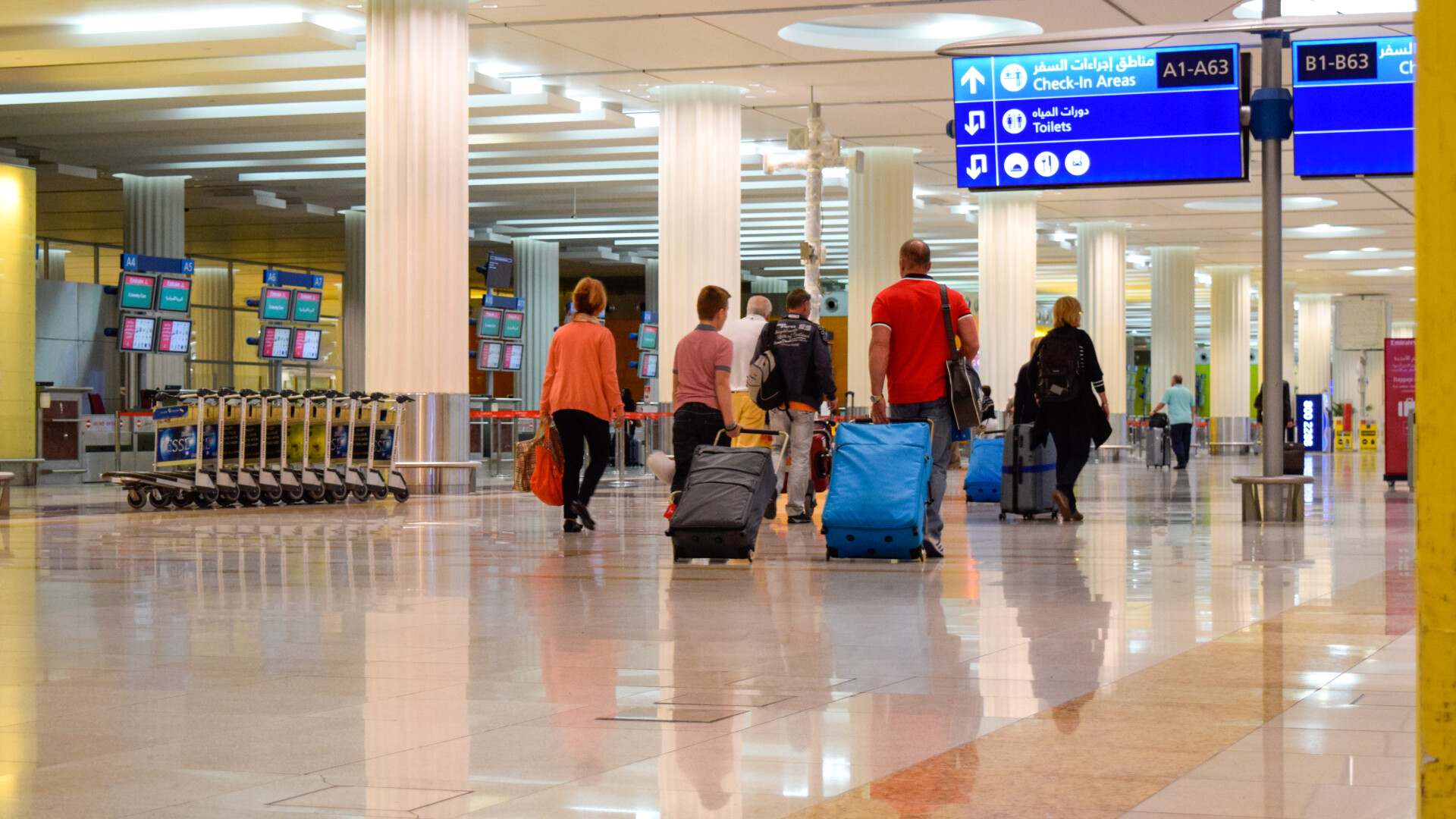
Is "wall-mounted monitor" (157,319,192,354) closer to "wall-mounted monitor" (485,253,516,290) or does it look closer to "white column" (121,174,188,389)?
"white column" (121,174,188,389)

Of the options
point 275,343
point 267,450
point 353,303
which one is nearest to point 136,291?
point 275,343

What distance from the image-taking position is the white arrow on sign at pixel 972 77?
1394 centimetres

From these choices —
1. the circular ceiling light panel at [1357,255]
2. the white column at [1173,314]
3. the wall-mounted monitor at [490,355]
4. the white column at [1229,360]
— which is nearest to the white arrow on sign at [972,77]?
the wall-mounted monitor at [490,355]

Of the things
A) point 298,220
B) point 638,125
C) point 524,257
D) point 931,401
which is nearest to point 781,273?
point 524,257

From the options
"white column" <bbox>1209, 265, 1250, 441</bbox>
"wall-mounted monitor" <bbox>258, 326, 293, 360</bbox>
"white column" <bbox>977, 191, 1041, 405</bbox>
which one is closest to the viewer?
"wall-mounted monitor" <bbox>258, 326, 293, 360</bbox>

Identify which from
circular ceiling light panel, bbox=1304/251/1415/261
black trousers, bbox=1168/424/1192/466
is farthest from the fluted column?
circular ceiling light panel, bbox=1304/251/1415/261

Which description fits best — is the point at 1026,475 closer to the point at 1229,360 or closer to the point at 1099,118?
the point at 1099,118

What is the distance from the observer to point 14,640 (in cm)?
515

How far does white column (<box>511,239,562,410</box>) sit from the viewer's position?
37.1 metres

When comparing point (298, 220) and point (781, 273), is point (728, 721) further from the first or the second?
point (781, 273)

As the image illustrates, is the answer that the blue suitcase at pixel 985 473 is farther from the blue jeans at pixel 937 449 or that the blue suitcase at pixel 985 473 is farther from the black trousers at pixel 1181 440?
the black trousers at pixel 1181 440

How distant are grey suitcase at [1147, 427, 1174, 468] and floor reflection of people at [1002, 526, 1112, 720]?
69.6 feet

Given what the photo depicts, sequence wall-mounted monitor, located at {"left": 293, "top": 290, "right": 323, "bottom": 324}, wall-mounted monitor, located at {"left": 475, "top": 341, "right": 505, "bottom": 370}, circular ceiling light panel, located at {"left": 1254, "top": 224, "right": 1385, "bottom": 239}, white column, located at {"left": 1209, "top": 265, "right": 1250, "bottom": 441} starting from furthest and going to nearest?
white column, located at {"left": 1209, "top": 265, "right": 1250, "bottom": 441}, circular ceiling light panel, located at {"left": 1254, "top": 224, "right": 1385, "bottom": 239}, wall-mounted monitor, located at {"left": 475, "top": 341, "right": 505, "bottom": 370}, wall-mounted monitor, located at {"left": 293, "top": 290, "right": 323, "bottom": 324}

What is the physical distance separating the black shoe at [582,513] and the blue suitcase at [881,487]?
284 cm
